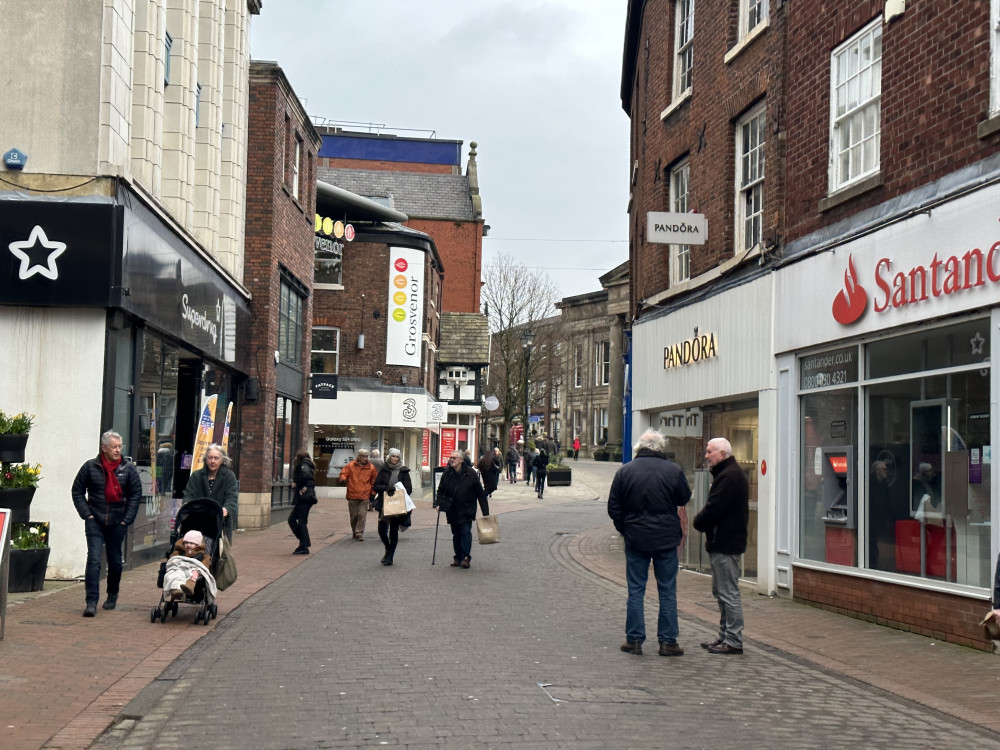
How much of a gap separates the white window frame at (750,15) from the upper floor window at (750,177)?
1267mm

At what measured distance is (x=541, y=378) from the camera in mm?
57312

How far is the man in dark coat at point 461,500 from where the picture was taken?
16484 mm

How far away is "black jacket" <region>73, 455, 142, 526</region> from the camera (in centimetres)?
1127

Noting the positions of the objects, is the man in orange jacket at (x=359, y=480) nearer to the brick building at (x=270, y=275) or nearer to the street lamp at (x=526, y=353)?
the brick building at (x=270, y=275)

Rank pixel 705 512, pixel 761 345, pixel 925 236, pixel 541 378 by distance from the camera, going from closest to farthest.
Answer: pixel 705 512 < pixel 925 236 < pixel 761 345 < pixel 541 378

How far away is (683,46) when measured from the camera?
19703 millimetres

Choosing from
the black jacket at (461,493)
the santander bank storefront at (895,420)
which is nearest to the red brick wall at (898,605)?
the santander bank storefront at (895,420)

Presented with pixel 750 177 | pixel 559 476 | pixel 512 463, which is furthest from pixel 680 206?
pixel 512 463

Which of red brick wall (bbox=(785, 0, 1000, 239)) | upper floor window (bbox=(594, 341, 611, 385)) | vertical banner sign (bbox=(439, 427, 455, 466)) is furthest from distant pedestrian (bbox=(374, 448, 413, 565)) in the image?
upper floor window (bbox=(594, 341, 611, 385))

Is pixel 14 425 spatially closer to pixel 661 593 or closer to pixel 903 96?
pixel 661 593

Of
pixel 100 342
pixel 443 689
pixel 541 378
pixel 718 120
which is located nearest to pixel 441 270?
pixel 541 378

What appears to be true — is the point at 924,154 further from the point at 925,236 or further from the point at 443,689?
the point at 443,689

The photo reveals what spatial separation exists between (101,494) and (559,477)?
1337 inches

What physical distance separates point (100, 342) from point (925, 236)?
914cm
